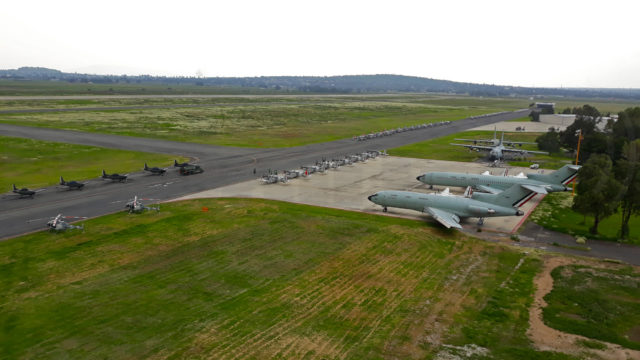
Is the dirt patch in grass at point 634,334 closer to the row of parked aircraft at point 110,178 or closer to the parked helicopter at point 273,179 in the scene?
the parked helicopter at point 273,179

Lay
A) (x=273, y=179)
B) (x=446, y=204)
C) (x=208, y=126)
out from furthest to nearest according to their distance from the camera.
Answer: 1. (x=208, y=126)
2. (x=273, y=179)
3. (x=446, y=204)

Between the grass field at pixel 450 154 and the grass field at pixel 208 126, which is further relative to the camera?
the grass field at pixel 208 126

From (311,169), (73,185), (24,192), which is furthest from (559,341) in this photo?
(24,192)

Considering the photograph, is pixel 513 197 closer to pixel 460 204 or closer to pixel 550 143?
pixel 460 204

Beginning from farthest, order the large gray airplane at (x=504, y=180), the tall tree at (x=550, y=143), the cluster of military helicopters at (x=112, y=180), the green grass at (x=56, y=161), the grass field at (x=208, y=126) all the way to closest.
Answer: the grass field at (x=208, y=126)
the tall tree at (x=550, y=143)
the green grass at (x=56, y=161)
the large gray airplane at (x=504, y=180)
the cluster of military helicopters at (x=112, y=180)

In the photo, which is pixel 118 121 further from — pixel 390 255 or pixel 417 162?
pixel 390 255

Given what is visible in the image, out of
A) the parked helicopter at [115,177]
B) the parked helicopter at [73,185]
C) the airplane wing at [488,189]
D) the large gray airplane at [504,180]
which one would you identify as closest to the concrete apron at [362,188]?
the large gray airplane at [504,180]

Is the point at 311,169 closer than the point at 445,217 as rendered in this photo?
No
